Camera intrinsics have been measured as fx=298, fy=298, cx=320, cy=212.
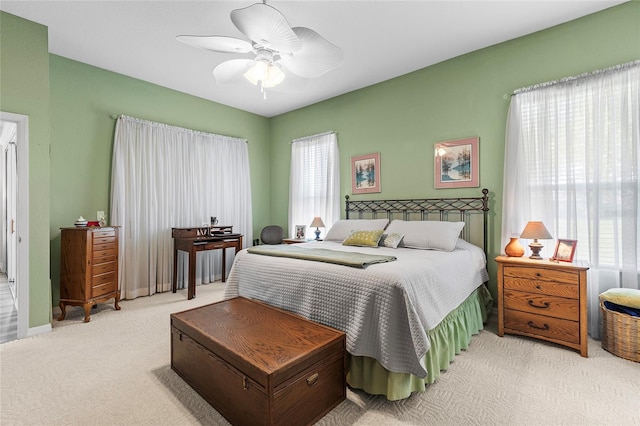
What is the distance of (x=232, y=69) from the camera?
2611mm

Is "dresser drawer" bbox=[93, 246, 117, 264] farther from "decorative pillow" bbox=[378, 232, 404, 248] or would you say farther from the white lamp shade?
"decorative pillow" bbox=[378, 232, 404, 248]

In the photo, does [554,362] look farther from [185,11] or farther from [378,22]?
[185,11]

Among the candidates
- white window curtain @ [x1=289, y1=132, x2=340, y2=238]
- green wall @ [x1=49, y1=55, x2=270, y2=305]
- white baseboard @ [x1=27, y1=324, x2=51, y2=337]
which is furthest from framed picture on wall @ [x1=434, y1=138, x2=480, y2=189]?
white baseboard @ [x1=27, y1=324, x2=51, y2=337]

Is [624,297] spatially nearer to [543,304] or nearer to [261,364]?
[543,304]

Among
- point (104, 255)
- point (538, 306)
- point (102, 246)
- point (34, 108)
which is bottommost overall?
point (538, 306)

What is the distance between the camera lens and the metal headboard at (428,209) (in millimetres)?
3346

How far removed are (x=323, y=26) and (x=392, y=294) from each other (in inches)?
101

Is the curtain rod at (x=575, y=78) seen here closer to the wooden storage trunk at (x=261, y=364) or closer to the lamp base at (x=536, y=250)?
the lamp base at (x=536, y=250)

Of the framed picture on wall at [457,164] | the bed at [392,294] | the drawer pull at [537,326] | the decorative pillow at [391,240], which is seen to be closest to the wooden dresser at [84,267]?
the bed at [392,294]

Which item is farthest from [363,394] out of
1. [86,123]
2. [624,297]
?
[86,123]

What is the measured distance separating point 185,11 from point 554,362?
165 inches

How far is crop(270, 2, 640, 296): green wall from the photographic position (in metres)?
2.70

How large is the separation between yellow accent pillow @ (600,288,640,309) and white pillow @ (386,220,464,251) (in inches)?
46.5

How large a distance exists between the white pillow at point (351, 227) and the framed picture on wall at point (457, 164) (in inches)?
33.3
